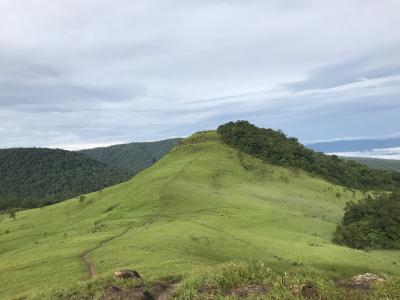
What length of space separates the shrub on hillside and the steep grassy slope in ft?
6.30

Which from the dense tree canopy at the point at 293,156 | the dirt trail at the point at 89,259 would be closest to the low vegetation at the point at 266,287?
the dirt trail at the point at 89,259

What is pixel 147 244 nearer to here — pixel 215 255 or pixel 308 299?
pixel 215 255

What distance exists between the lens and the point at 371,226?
155ft

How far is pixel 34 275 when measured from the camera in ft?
85.5

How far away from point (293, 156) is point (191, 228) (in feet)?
170

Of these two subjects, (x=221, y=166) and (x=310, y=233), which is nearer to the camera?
(x=310, y=233)

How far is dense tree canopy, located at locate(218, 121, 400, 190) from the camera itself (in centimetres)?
8738

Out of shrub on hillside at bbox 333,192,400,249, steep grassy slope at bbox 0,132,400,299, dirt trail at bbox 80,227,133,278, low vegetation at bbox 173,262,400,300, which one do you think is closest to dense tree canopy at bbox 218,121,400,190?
steep grassy slope at bbox 0,132,400,299

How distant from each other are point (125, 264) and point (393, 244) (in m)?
30.2

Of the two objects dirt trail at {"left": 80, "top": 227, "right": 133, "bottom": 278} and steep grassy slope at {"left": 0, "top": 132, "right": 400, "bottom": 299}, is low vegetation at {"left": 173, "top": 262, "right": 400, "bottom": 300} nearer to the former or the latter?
steep grassy slope at {"left": 0, "top": 132, "right": 400, "bottom": 299}

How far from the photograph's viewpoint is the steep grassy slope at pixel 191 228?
27455 mm

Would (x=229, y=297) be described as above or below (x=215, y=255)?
above

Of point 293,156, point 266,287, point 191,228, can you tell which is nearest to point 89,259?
point 191,228

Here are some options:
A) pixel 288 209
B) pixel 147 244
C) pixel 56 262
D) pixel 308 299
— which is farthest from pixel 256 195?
pixel 308 299
